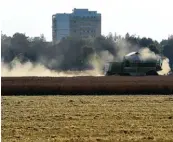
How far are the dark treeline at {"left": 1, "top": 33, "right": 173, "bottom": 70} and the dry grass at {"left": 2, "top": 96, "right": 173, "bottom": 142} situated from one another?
6999 centimetres

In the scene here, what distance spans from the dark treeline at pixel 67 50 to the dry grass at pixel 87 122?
69992 mm

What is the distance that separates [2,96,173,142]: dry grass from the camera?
14617mm

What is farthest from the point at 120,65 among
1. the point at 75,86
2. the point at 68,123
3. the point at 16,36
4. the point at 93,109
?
the point at 16,36

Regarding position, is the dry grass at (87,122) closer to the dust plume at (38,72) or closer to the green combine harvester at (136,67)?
the green combine harvester at (136,67)

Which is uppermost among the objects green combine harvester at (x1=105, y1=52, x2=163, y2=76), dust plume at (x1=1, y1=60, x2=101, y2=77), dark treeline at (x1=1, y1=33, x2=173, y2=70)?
dark treeline at (x1=1, y1=33, x2=173, y2=70)

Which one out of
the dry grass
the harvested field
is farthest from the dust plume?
the dry grass

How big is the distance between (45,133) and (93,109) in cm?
651

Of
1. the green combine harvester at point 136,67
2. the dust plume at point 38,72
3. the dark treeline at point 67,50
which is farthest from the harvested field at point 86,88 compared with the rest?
the dark treeline at point 67,50

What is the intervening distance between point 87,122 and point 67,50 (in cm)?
9276

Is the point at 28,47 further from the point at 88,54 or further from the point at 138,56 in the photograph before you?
the point at 138,56

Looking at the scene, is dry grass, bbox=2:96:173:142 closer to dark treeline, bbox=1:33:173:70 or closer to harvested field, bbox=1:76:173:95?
harvested field, bbox=1:76:173:95

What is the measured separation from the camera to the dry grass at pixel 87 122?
1462 cm

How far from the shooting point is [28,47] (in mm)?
107062

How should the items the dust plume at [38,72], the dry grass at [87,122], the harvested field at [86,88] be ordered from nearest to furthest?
the dry grass at [87,122]
the harvested field at [86,88]
the dust plume at [38,72]
